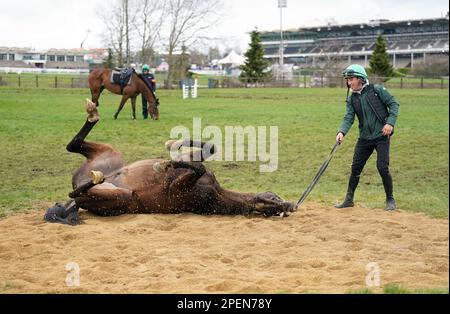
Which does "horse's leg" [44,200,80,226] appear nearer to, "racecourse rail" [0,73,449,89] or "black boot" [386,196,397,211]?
"black boot" [386,196,397,211]

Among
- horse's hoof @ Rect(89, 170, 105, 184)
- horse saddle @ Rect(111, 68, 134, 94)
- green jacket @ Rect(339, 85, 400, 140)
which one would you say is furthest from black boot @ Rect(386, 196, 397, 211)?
horse saddle @ Rect(111, 68, 134, 94)

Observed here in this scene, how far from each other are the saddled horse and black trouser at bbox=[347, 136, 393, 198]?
144cm

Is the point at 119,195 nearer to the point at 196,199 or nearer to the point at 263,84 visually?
the point at 196,199

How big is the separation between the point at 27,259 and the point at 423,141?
11885 millimetres

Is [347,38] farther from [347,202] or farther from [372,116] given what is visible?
[347,202]

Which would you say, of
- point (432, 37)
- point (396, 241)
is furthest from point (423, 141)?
point (432, 37)

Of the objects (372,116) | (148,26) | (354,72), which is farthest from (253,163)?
(148,26)

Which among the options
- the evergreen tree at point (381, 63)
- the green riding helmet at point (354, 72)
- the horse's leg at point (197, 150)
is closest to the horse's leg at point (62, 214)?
the horse's leg at point (197, 150)

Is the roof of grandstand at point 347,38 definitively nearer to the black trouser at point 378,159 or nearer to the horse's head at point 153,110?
the horse's head at point 153,110

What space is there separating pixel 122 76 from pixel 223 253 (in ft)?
58.5

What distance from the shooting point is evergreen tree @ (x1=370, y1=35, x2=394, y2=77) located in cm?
5147

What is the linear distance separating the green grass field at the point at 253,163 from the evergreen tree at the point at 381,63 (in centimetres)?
2875

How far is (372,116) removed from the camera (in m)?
7.79

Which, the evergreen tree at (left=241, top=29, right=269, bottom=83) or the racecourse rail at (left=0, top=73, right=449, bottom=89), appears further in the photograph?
the evergreen tree at (left=241, top=29, right=269, bottom=83)
